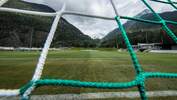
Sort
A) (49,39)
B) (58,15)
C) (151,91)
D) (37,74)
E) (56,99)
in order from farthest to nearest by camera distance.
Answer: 1. (151,91)
2. (56,99)
3. (58,15)
4. (49,39)
5. (37,74)

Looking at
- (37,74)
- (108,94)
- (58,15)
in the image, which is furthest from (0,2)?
(108,94)

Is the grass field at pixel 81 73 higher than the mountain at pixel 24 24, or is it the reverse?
the mountain at pixel 24 24

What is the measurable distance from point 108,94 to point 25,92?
3.64 meters

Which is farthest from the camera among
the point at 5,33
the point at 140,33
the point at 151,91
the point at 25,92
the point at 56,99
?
the point at 140,33

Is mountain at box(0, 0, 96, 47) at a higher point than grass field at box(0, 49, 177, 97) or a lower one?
higher

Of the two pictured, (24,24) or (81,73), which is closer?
(81,73)

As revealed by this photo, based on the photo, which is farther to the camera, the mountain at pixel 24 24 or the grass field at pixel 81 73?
the mountain at pixel 24 24

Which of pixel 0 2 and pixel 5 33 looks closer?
pixel 0 2

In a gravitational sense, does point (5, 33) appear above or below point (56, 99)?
above

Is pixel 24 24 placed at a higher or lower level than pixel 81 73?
higher

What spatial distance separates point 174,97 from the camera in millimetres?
5039

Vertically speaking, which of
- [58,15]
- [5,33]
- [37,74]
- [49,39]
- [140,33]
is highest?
[140,33]

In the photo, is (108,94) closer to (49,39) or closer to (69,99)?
(69,99)

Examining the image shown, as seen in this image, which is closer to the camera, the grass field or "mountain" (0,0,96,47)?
the grass field
